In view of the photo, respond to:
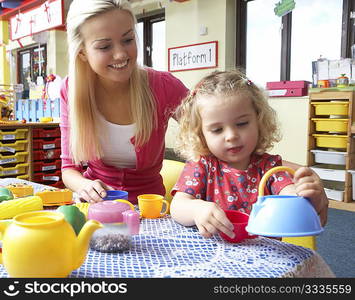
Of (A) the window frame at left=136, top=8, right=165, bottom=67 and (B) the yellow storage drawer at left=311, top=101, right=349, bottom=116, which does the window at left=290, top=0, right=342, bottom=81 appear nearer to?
(B) the yellow storage drawer at left=311, top=101, right=349, bottom=116

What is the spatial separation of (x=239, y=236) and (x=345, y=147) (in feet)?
8.56

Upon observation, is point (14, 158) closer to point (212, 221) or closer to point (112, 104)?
point (112, 104)

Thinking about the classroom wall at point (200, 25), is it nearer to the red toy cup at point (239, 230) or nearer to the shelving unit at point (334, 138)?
the shelving unit at point (334, 138)

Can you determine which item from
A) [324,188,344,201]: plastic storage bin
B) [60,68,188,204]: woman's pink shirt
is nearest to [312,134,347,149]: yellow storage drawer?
[324,188,344,201]: plastic storage bin

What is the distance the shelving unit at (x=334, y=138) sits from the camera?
2945mm

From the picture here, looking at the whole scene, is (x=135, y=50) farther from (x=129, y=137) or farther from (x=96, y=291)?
(x=96, y=291)

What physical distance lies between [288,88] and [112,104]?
2504 mm

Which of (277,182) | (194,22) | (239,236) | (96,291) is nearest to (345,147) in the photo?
(194,22)

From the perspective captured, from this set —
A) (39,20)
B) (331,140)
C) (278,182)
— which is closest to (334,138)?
(331,140)

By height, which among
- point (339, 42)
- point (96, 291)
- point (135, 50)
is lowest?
point (96, 291)

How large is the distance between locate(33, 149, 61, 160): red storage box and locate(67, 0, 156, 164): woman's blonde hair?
216cm

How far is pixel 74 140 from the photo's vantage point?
1230mm

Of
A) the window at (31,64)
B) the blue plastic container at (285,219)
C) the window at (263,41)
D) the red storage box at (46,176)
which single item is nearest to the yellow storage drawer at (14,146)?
the red storage box at (46,176)

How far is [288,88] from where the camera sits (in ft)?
11.3
